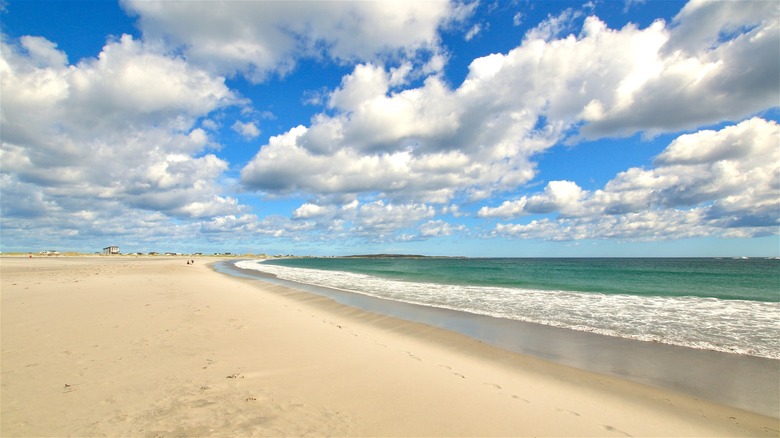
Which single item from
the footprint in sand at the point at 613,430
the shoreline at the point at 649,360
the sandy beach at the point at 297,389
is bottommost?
the shoreline at the point at 649,360

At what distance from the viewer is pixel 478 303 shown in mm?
19344

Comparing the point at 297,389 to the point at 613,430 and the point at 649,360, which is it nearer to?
the point at 613,430

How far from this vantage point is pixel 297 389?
234 inches

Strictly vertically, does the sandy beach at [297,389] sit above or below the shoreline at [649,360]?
above

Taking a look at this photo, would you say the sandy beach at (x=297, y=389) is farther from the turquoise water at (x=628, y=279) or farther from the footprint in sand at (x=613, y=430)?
the turquoise water at (x=628, y=279)

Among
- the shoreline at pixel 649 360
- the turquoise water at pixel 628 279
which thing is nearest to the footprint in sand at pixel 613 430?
the shoreline at pixel 649 360

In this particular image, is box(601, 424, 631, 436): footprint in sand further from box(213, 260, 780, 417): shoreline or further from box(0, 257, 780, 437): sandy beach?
box(213, 260, 780, 417): shoreline

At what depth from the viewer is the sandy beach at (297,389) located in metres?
4.73

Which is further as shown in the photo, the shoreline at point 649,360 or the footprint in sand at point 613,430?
the shoreline at point 649,360

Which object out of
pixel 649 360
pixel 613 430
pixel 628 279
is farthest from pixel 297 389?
pixel 628 279

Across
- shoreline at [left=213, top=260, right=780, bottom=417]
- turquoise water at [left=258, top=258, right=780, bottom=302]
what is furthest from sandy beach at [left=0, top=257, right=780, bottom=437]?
turquoise water at [left=258, top=258, right=780, bottom=302]

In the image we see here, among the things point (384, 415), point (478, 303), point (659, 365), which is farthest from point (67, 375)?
point (478, 303)

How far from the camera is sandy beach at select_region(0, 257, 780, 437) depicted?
15.5ft

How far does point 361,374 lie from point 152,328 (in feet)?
22.7
